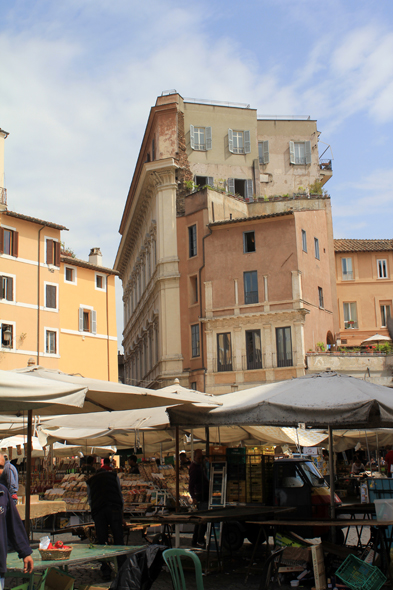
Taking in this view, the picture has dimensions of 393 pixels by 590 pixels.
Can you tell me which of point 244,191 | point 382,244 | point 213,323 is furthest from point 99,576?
point 382,244

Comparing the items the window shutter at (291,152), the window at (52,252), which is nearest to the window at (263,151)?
the window shutter at (291,152)

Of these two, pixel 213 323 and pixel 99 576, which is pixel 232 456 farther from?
pixel 213 323

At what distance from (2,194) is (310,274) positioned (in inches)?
724

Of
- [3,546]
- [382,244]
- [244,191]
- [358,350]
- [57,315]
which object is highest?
[244,191]

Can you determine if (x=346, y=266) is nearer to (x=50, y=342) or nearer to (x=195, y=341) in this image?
(x=195, y=341)

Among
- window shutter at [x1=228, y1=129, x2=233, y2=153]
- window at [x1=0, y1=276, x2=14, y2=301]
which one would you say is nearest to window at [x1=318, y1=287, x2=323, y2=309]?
window shutter at [x1=228, y1=129, x2=233, y2=153]

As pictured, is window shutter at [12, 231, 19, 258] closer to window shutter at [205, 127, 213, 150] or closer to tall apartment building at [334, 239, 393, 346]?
window shutter at [205, 127, 213, 150]

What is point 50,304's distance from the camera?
38.8 meters

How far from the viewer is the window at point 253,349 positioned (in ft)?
120

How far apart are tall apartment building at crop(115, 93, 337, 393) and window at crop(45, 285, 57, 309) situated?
20.5 ft

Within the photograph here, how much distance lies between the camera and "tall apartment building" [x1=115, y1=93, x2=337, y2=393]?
121 feet

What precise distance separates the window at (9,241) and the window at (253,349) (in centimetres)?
1400

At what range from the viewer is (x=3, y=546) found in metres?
4.74

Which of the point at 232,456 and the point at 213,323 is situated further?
the point at 213,323
